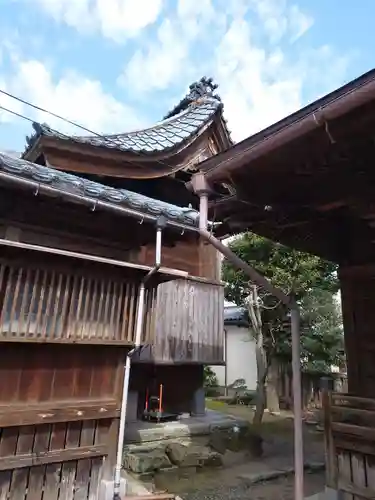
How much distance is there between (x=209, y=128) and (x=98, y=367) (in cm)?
866

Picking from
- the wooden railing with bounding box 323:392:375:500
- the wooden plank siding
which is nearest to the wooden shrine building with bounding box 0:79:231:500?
the wooden railing with bounding box 323:392:375:500

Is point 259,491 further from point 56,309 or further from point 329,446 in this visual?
point 56,309

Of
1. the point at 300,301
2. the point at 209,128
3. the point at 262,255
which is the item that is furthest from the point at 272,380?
the point at 209,128

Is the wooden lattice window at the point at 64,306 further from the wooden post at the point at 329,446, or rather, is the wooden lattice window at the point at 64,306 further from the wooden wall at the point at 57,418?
the wooden post at the point at 329,446

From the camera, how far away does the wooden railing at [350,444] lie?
5.10m

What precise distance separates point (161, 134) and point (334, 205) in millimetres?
7552

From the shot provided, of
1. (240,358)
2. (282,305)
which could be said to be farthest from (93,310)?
(240,358)

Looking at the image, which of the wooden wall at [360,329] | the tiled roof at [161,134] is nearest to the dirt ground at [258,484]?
the wooden wall at [360,329]

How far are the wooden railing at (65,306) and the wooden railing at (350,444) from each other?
299cm

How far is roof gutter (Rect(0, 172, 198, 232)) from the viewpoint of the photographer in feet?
15.0

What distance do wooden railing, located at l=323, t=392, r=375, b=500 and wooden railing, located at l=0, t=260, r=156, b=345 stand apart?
299cm

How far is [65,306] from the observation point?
17.0 feet

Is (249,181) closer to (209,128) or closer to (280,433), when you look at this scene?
(209,128)

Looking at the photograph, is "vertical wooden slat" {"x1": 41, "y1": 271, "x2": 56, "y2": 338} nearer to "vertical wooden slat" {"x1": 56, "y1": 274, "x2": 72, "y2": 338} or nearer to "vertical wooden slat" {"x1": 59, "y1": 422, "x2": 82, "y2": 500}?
"vertical wooden slat" {"x1": 56, "y1": 274, "x2": 72, "y2": 338}
